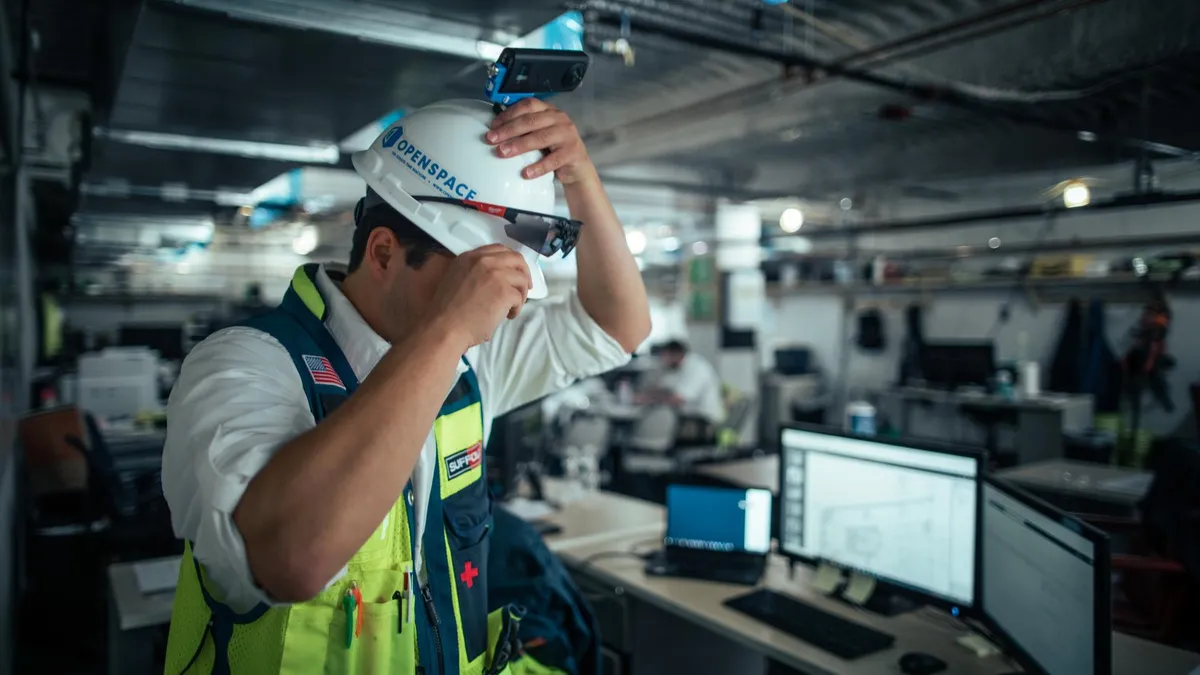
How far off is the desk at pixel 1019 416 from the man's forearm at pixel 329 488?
24.9 feet

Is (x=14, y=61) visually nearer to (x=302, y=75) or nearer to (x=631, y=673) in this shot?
(x=302, y=75)

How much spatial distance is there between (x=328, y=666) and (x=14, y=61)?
12.8ft

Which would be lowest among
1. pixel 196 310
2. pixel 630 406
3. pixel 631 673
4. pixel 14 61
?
pixel 631 673

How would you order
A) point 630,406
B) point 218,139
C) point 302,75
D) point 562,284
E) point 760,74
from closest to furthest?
point 302,75, point 218,139, point 760,74, point 630,406, point 562,284

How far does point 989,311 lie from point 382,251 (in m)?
9.68

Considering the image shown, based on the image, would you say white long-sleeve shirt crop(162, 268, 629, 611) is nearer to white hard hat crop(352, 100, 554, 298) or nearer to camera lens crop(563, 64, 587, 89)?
white hard hat crop(352, 100, 554, 298)

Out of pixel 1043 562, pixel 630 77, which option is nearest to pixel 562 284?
pixel 630 77

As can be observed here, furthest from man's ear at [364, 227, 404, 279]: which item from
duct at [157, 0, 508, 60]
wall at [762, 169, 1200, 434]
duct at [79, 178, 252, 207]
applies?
wall at [762, 169, 1200, 434]

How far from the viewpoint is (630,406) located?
802cm

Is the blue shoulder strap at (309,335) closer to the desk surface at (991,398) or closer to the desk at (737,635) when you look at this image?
the desk at (737,635)

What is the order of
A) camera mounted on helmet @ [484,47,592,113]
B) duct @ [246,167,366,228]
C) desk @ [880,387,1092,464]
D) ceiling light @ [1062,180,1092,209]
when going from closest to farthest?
camera mounted on helmet @ [484,47,592,113], ceiling light @ [1062,180,1092,209], duct @ [246,167,366,228], desk @ [880,387,1092,464]

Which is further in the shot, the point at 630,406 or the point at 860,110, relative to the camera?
the point at 630,406

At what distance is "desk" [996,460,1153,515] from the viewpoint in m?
3.77

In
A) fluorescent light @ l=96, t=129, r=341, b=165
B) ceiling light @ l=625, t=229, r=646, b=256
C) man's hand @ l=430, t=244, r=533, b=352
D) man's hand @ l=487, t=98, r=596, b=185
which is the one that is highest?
ceiling light @ l=625, t=229, r=646, b=256
